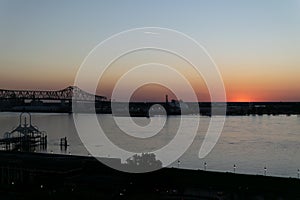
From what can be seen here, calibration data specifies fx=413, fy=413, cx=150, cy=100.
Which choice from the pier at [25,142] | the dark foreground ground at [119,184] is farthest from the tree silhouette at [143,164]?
the pier at [25,142]

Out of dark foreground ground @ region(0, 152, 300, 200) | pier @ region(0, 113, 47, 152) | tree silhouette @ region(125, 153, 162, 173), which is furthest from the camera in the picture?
pier @ region(0, 113, 47, 152)

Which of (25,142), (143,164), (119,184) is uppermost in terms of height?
(25,142)

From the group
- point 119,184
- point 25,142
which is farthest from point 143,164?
point 25,142

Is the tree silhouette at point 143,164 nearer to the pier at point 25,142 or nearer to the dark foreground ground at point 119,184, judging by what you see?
the dark foreground ground at point 119,184

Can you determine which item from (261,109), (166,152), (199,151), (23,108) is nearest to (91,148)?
(166,152)

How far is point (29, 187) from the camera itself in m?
5.36

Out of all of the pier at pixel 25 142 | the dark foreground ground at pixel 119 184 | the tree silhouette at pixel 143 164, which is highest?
the pier at pixel 25 142

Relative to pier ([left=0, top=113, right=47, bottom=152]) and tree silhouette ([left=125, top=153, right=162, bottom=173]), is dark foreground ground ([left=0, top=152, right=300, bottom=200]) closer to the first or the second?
Result: tree silhouette ([left=125, top=153, right=162, bottom=173])

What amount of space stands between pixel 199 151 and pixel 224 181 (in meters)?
6.19

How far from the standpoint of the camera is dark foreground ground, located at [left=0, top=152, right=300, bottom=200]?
4.91 metres

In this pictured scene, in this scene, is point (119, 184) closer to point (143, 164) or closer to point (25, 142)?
point (143, 164)

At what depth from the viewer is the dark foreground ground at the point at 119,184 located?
193 inches

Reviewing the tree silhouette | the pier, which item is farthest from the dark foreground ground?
the pier

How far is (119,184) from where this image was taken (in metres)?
5.35
